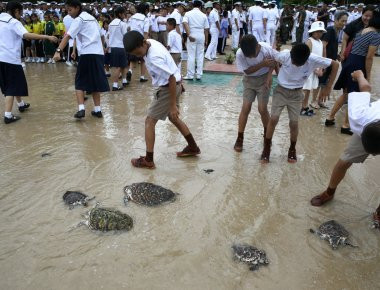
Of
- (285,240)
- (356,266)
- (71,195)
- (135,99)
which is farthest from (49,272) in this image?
(135,99)

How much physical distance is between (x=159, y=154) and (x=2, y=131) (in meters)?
2.57

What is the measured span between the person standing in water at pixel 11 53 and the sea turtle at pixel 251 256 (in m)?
4.38

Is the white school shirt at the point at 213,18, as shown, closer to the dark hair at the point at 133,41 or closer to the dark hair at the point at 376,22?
the dark hair at the point at 376,22

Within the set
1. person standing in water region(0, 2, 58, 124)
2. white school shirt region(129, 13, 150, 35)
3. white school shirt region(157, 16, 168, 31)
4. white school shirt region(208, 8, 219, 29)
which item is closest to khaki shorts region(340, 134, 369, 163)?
person standing in water region(0, 2, 58, 124)

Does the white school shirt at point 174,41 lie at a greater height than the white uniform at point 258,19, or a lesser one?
lesser

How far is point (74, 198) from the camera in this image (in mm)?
3480

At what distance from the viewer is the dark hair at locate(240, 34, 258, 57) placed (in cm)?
406

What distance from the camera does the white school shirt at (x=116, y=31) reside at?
25.7 ft

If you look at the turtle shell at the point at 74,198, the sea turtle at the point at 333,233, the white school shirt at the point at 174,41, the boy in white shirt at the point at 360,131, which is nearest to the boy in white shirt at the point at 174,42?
the white school shirt at the point at 174,41

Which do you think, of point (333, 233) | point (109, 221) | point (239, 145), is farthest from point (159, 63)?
point (333, 233)

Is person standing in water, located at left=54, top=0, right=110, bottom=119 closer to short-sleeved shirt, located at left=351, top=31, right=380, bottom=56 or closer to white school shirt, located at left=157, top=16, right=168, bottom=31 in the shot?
short-sleeved shirt, located at left=351, top=31, right=380, bottom=56

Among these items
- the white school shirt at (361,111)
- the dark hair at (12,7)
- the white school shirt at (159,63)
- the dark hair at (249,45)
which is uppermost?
the dark hair at (12,7)

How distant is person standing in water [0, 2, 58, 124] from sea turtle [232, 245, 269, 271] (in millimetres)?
4381

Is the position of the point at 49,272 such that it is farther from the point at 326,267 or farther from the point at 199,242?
the point at 326,267
